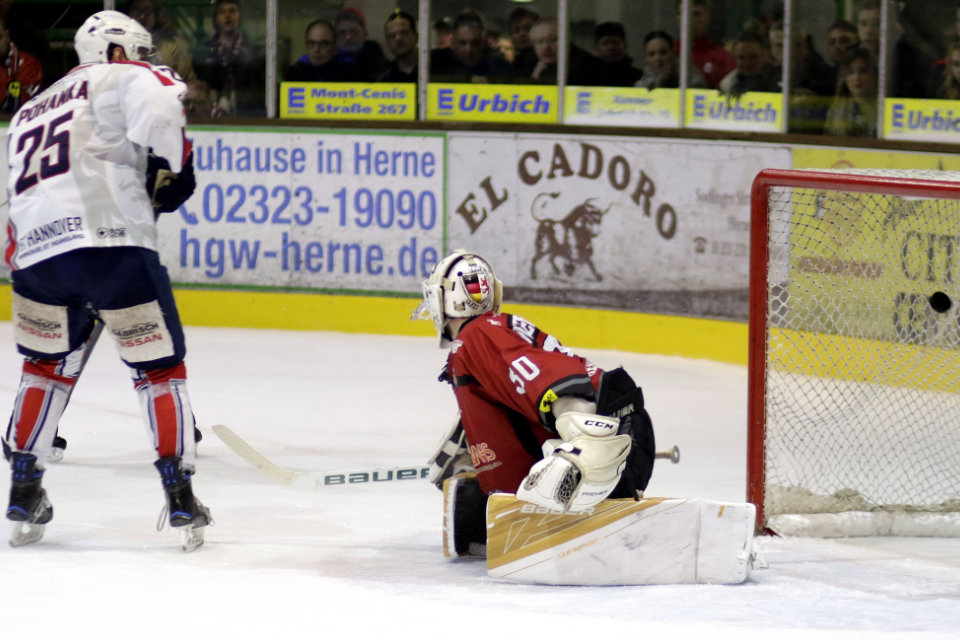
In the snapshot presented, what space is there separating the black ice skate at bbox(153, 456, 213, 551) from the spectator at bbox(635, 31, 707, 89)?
407 centimetres

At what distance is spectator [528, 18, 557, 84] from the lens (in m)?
7.25

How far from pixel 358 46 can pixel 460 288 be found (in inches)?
176

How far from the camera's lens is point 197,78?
25.5 ft

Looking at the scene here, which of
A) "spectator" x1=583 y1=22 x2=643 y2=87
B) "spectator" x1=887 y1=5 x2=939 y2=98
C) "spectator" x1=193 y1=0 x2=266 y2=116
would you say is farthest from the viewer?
"spectator" x1=193 y1=0 x2=266 y2=116

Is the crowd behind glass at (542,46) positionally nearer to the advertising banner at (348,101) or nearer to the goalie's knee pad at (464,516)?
the advertising banner at (348,101)

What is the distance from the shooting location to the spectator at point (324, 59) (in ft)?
24.9

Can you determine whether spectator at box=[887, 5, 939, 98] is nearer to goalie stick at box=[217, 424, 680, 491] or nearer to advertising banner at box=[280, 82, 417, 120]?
advertising banner at box=[280, 82, 417, 120]

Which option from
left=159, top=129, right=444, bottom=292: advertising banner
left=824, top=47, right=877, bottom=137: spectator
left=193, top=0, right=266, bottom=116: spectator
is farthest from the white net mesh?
left=193, top=0, right=266, bottom=116: spectator

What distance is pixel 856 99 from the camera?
6.51 meters

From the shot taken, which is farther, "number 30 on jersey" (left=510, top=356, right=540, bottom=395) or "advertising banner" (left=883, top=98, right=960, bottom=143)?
"advertising banner" (left=883, top=98, right=960, bottom=143)

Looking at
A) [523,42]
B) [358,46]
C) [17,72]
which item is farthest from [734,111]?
[17,72]

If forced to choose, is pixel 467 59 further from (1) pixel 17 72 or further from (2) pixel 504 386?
(2) pixel 504 386

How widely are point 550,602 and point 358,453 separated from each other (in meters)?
1.98

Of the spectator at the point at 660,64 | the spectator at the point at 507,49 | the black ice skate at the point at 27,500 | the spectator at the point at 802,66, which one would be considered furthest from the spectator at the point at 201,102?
the black ice skate at the point at 27,500
